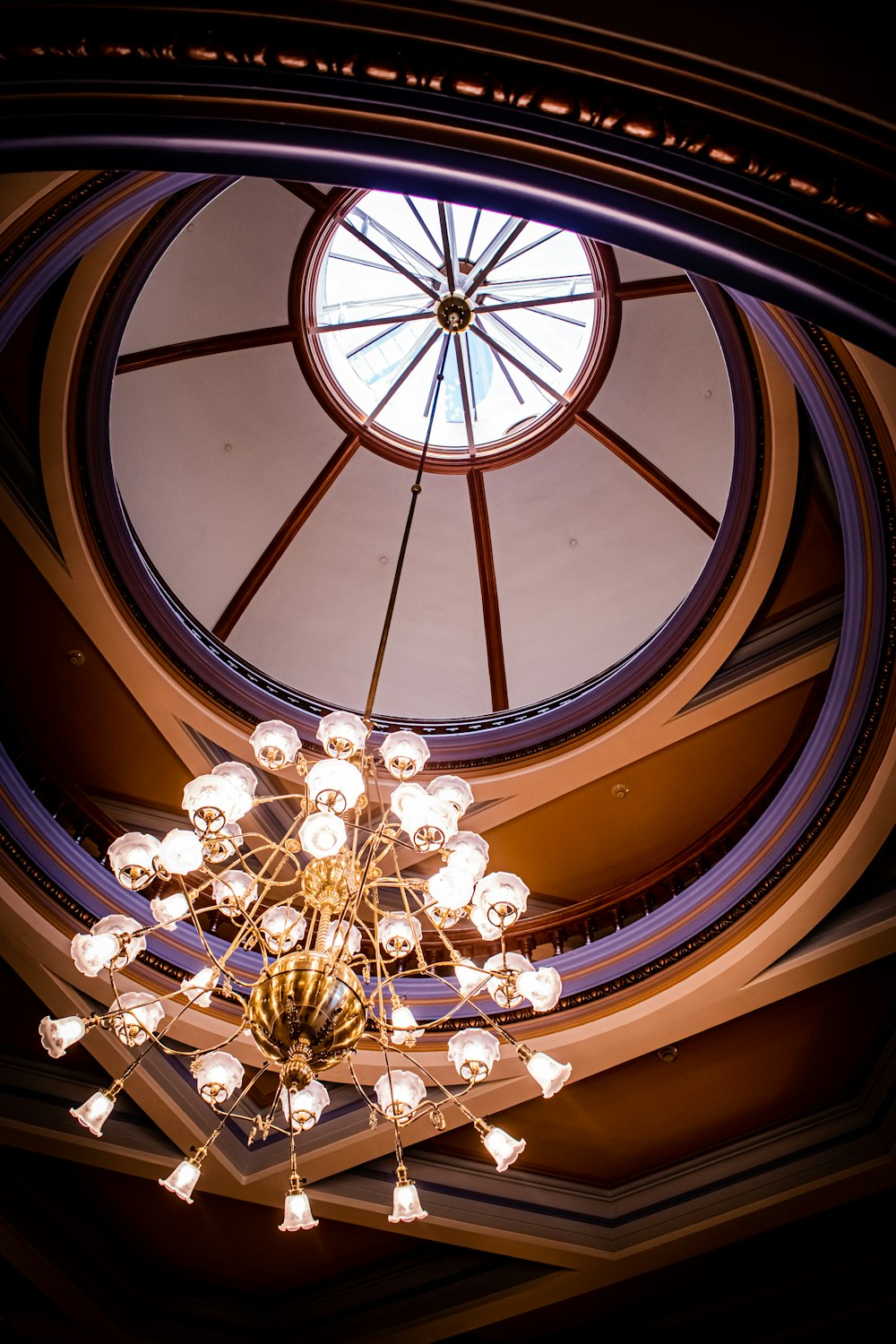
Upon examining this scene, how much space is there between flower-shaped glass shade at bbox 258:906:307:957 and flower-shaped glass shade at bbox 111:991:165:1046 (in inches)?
20.1

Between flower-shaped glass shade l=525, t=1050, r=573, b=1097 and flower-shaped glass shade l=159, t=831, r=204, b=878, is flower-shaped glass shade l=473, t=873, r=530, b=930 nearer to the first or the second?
flower-shaped glass shade l=525, t=1050, r=573, b=1097

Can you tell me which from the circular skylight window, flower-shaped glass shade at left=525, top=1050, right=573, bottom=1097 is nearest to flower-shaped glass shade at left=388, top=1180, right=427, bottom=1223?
flower-shaped glass shade at left=525, top=1050, right=573, bottom=1097

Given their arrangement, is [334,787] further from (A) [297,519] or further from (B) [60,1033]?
(A) [297,519]

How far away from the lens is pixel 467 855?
3965 mm

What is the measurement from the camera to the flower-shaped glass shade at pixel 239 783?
3.92 metres

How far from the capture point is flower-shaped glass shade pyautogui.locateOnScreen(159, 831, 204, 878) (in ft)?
12.6

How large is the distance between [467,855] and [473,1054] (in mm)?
788

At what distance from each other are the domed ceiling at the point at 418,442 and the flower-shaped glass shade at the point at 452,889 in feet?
16.0

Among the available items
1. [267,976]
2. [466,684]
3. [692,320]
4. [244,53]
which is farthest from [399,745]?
[692,320]

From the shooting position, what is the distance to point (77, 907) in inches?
232

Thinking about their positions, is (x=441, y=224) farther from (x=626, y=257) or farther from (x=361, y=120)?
(x=361, y=120)

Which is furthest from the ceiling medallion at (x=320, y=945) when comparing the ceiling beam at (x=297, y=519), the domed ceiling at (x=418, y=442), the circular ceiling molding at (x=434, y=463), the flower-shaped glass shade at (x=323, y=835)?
the ceiling beam at (x=297, y=519)

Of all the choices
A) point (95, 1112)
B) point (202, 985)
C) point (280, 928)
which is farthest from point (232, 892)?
point (95, 1112)

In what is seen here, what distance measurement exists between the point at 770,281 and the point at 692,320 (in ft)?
19.2
